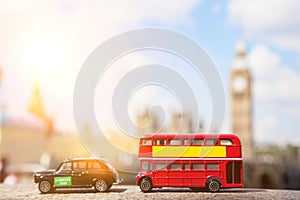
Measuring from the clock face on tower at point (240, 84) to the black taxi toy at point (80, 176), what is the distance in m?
93.0

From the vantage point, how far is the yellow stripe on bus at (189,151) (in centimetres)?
1053

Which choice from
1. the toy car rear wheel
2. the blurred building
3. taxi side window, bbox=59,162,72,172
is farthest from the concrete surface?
the blurred building

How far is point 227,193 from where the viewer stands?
1057cm

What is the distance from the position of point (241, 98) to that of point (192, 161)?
300ft

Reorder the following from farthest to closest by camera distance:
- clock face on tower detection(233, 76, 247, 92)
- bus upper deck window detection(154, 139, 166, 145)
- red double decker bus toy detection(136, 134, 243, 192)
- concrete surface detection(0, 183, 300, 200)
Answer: clock face on tower detection(233, 76, 247, 92)
bus upper deck window detection(154, 139, 166, 145)
red double decker bus toy detection(136, 134, 243, 192)
concrete surface detection(0, 183, 300, 200)

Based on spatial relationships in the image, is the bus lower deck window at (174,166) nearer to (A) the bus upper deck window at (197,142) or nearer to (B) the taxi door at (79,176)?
(A) the bus upper deck window at (197,142)

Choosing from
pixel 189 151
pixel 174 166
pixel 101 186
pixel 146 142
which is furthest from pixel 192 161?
pixel 101 186

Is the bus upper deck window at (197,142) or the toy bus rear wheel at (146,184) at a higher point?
the bus upper deck window at (197,142)

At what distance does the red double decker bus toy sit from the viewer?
10.5 m

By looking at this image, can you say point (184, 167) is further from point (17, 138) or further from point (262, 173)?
point (262, 173)

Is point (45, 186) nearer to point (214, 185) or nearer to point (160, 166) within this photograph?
point (160, 166)

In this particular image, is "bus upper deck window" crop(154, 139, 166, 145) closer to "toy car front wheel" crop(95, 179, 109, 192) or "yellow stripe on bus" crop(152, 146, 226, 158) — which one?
"yellow stripe on bus" crop(152, 146, 226, 158)

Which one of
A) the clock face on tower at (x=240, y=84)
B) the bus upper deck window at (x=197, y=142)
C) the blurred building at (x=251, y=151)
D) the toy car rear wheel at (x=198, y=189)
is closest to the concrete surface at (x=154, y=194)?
the toy car rear wheel at (x=198, y=189)

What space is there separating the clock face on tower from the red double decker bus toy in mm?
92784
